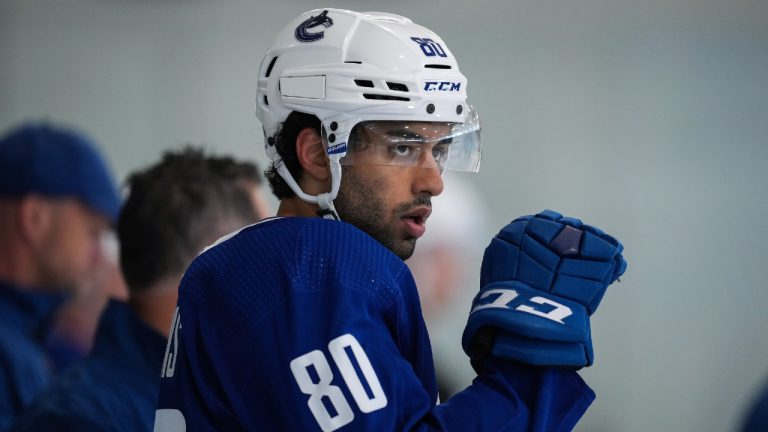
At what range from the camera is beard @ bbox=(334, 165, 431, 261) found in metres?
1.63

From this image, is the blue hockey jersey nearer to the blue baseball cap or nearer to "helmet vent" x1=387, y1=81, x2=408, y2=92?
"helmet vent" x1=387, y1=81, x2=408, y2=92

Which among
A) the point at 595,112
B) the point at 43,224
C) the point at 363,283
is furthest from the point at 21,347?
the point at 595,112

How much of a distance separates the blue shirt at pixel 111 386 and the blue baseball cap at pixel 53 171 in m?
0.99

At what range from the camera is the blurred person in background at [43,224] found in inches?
132

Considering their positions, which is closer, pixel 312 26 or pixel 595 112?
pixel 312 26

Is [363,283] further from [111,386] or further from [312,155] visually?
[111,386]

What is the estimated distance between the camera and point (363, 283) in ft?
4.52

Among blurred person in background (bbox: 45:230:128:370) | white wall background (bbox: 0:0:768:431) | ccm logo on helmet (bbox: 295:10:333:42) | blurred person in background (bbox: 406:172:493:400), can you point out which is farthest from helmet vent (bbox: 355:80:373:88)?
white wall background (bbox: 0:0:768:431)

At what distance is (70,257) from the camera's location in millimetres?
3588

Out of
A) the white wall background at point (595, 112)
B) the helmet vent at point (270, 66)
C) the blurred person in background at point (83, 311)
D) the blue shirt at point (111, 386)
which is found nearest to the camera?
the helmet vent at point (270, 66)

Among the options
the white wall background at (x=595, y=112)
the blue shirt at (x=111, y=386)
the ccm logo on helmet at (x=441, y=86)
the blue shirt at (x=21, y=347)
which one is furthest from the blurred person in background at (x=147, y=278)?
the white wall background at (x=595, y=112)

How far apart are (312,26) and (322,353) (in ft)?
1.96

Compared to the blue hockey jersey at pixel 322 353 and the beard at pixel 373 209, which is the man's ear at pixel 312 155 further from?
the blue hockey jersey at pixel 322 353

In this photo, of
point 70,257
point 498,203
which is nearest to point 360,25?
point 70,257
